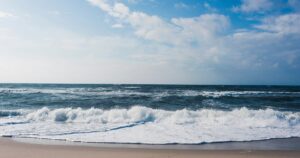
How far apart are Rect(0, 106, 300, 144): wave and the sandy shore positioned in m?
1.27

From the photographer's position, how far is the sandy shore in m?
6.70

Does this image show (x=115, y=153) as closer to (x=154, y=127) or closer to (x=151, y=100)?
(x=154, y=127)

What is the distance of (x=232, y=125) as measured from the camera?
1235 centimetres

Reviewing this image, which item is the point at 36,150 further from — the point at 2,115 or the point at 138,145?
the point at 2,115

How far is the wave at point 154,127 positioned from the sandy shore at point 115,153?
1.27 metres

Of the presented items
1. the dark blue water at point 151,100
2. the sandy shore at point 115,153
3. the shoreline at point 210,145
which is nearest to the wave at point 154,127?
the shoreline at point 210,145

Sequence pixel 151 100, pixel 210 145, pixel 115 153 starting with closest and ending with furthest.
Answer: pixel 115 153 → pixel 210 145 → pixel 151 100

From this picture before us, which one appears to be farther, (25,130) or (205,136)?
(25,130)

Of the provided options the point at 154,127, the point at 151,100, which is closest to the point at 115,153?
the point at 154,127

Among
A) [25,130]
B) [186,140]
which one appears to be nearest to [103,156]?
[186,140]

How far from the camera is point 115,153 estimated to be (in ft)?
22.9

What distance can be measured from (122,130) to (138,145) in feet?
9.19

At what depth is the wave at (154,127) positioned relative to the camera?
9.37m

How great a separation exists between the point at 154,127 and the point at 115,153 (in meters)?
4.78
